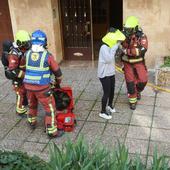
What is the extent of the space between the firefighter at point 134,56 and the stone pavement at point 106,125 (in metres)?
0.43

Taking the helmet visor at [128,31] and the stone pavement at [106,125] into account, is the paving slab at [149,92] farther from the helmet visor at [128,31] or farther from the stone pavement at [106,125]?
the helmet visor at [128,31]

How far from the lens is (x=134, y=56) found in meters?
6.16

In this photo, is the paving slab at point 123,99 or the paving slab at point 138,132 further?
the paving slab at point 123,99

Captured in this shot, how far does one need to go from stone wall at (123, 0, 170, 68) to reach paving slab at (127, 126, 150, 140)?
303cm

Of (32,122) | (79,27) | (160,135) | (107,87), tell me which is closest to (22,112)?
(32,122)

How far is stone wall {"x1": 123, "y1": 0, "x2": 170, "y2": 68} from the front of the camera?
7.87 metres

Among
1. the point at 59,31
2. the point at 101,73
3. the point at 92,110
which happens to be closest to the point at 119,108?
the point at 92,110

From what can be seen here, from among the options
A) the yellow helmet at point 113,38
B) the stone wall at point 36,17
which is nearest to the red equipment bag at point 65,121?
the yellow helmet at point 113,38

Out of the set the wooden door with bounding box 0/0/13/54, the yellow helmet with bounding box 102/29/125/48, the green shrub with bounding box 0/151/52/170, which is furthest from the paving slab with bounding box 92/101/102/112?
the wooden door with bounding box 0/0/13/54

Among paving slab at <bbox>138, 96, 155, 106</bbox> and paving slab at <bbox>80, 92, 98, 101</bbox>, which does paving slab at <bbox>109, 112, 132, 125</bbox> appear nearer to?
paving slab at <bbox>138, 96, 155, 106</bbox>

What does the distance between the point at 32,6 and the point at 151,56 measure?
3412 mm

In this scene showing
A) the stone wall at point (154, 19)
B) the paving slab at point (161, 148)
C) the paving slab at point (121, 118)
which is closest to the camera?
the paving slab at point (161, 148)

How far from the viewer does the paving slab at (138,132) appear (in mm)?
5660

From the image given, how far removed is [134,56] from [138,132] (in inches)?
56.7
